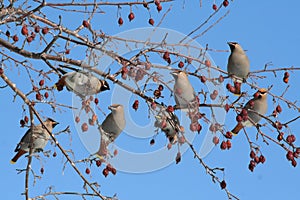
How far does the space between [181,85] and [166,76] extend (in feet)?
0.41

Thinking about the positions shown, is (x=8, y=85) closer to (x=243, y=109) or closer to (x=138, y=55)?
(x=138, y=55)

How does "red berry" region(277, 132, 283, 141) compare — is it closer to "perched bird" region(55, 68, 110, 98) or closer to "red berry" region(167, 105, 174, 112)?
"red berry" region(167, 105, 174, 112)

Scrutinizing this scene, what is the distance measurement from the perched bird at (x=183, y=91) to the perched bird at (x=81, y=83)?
1.60ft

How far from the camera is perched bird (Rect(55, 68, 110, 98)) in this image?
353cm

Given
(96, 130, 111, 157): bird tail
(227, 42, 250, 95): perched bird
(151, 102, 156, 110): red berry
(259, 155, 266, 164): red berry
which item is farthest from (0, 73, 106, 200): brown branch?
(227, 42, 250, 95): perched bird

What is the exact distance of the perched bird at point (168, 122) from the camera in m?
3.31

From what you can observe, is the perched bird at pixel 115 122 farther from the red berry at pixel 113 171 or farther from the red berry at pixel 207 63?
the red berry at pixel 207 63

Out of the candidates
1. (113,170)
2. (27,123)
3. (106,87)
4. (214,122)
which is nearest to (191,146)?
(214,122)

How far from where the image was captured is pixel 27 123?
160 inches

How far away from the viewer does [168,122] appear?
3.49m

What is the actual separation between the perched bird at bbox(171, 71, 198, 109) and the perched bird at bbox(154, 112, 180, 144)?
3.8 inches

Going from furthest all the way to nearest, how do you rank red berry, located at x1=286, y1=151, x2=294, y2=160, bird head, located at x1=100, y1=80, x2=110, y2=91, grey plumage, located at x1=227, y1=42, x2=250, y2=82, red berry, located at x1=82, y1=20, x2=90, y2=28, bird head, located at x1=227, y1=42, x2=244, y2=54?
bird head, located at x1=227, y1=42, x2=244, y2=54, grey plumage, located at x1=227, y1=42, x2=250, y2=82, bird head, located at x1=100, y1=80, x2=110, y2=91, red berry, located at x1=82, y1=20, x2=90, y2=28, red berry, located at x1=286, y1=151, x2=294, y2=160

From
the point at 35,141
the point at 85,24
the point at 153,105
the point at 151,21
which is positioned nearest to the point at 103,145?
the point at 153,105

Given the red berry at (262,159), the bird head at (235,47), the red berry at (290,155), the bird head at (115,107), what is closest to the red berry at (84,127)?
the bird head at (115,107)
